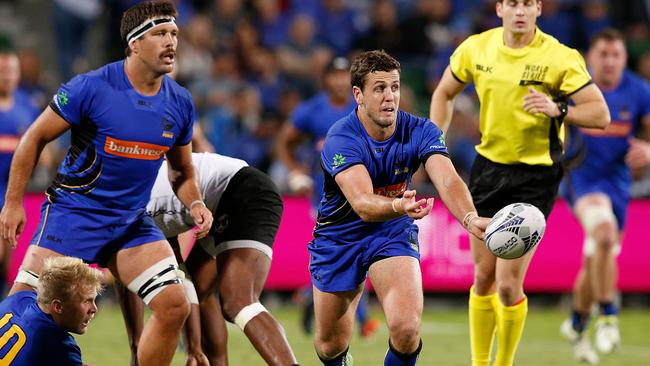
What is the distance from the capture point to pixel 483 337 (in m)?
7.51

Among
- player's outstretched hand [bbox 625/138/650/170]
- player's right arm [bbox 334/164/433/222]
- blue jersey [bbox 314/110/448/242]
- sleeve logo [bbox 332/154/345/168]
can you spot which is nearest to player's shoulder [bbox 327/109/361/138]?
blue jersey [bbox 314/110/448/242]

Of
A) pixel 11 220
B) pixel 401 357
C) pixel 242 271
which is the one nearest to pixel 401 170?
pixel 401 357

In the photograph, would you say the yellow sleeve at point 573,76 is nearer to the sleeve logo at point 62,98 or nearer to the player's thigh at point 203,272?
the player's thigh at point 203,272

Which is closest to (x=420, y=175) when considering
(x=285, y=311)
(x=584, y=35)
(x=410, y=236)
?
(x=285, y=311)

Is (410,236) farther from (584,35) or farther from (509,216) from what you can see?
(584,35)

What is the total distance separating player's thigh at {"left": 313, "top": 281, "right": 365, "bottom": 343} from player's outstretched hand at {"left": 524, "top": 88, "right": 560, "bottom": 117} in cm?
156

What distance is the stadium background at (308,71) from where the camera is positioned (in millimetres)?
13312

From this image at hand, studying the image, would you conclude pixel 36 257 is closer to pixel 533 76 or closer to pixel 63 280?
pixel 63 280

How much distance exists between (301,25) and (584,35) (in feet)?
13.6

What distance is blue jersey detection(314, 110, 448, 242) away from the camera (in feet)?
20.6

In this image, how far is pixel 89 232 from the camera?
652 centimetres

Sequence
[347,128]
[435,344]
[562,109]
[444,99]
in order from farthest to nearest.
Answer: [435,344], [444,99], [562,109], [347,128]

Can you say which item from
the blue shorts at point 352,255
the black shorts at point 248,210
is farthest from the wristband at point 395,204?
the black shorts at point 248,210

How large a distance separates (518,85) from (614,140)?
12.3 feet
